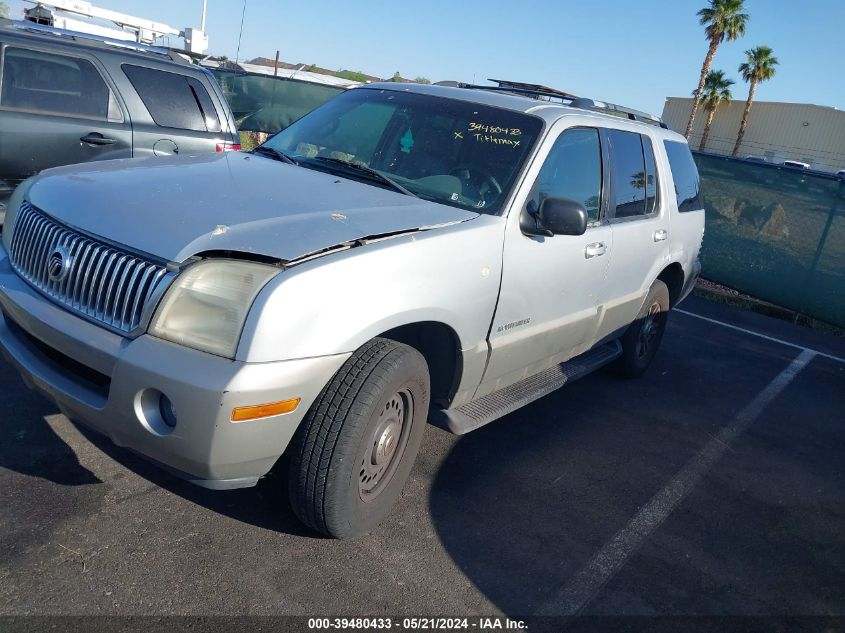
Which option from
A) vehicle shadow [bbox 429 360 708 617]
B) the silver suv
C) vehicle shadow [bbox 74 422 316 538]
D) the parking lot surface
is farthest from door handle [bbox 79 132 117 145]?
vehicle shadow [bbox 429 360 708 617]

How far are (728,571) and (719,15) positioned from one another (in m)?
39.2

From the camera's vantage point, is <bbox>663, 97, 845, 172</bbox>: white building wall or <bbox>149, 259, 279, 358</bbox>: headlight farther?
<bbox>663, 97, 845, 172</bbox>: white building wall

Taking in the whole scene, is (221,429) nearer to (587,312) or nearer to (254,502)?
(254,502)

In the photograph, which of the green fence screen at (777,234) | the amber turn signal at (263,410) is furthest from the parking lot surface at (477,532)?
the green fence screen at (777,234)

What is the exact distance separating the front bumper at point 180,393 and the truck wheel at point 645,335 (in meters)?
3.40

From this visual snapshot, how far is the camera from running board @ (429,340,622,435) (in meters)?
3.53

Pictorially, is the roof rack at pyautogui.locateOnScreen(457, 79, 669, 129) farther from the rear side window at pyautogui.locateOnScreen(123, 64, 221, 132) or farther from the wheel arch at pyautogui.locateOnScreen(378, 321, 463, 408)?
the rear side window at pyautogui.locateOnScreen(123, 64, 221, 132)

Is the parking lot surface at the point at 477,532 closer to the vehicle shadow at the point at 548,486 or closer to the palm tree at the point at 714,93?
the vehicle shadow at the point at 548,486

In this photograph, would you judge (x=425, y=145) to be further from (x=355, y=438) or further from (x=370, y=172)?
(x=355, y=438)

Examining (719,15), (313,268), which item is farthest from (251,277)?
(719,15)

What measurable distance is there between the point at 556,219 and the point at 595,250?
0.87 metres

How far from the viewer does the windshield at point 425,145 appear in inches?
146

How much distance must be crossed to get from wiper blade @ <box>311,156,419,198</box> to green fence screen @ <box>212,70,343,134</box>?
1209 cm

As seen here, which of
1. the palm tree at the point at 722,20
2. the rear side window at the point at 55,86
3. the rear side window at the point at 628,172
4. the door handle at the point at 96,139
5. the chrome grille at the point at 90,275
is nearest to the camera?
the chrome grille at the point at 90,275
